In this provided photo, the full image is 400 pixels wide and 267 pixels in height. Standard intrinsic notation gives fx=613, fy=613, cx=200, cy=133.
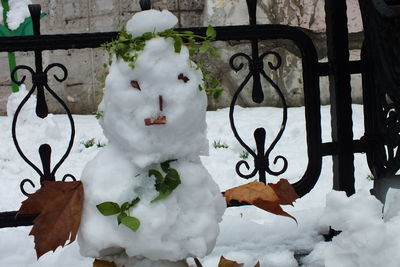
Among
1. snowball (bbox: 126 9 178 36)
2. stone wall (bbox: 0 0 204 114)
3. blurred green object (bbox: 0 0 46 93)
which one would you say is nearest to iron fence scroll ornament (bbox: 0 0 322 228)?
snowball (bbox: 126 9 178 36)

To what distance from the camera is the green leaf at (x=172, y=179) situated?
133 cm

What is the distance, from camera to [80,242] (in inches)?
53.9

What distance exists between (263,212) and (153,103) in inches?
58.6

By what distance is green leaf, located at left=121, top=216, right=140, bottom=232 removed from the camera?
1.26 meters

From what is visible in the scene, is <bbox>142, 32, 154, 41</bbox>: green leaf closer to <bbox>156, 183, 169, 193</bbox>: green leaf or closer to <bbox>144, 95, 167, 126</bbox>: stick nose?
<bbox>144, 95, 167, 126</bbox>: stick nose

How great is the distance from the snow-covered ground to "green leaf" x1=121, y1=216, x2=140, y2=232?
385 mm

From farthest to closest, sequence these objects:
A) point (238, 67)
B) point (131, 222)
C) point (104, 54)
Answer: point (104, 54) → point (238, 67) → point (131, 222)

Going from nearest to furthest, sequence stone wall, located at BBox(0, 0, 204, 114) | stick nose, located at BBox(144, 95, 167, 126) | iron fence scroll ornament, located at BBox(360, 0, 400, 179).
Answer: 1. stick nose, located at BBox(144, 95, 167, 126)
2. iron fence scroll ornament, located at BBox(360, 0, 400, 179)
3. stone wall, located at BBox(0, 0, 204, 114)

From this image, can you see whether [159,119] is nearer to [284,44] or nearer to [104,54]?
[284,44]

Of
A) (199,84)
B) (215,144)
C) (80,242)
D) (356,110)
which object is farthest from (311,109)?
(356,110)

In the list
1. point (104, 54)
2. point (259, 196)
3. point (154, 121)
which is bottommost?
point (259, 196)

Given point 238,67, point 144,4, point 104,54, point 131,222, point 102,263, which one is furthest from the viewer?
point 104,54

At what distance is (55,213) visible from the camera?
4.39 feet

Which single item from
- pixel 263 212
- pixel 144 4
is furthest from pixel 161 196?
pixel 263 212
